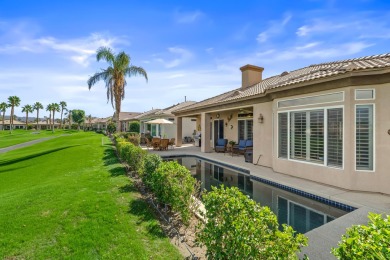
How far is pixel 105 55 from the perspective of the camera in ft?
84.6

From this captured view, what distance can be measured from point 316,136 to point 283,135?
1733 mm

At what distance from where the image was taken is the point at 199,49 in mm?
17406

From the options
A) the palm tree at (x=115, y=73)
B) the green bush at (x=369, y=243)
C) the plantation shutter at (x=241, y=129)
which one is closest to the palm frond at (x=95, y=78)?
the palm tree at (x=115, y=73)

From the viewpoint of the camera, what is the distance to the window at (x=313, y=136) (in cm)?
823

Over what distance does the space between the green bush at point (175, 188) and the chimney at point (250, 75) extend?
14.8 metres

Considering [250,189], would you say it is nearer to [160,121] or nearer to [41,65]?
[160,121]

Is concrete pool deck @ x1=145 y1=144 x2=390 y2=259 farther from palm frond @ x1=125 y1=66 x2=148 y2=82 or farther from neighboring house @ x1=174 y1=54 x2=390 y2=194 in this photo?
palm frond @ x1=125 y1=66 x2=148 y2=82

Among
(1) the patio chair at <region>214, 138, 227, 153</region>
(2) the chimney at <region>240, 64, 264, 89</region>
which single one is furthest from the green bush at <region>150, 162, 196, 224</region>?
(2) the chimney at <region>240, 64, 264, 89</region>

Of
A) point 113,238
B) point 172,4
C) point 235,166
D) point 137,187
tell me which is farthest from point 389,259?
point 172,4

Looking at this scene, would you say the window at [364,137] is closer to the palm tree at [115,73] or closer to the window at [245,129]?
the window at [245,129]

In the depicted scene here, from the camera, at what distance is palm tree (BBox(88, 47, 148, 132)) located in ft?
84.7

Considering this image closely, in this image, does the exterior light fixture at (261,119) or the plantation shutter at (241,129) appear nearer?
the exterior light fixture at (261,119)

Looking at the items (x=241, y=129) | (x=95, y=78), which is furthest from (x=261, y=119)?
(x=95, y=78)

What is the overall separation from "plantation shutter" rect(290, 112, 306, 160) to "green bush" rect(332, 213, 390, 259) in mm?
7739
